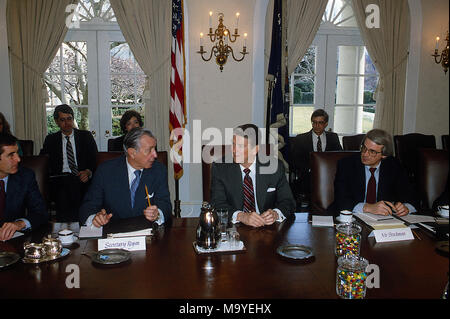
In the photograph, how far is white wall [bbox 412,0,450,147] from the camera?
5.13m

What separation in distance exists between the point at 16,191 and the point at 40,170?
298mm

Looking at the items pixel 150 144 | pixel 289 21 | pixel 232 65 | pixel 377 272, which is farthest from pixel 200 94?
pixel 377 272

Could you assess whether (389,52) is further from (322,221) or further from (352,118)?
(322,221)

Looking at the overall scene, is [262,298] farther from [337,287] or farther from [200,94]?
[200,94]

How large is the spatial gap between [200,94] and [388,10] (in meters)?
2.68

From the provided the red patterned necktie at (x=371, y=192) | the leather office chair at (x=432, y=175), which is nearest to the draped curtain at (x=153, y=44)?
the red patterned necktie at (x=371, y=192)

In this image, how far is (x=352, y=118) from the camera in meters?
5.62

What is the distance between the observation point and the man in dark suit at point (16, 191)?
2.36 metres

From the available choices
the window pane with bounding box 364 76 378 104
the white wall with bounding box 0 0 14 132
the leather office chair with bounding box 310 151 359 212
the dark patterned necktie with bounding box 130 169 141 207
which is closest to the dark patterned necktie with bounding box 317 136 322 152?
the window pane with bounding box 364 76 378 104

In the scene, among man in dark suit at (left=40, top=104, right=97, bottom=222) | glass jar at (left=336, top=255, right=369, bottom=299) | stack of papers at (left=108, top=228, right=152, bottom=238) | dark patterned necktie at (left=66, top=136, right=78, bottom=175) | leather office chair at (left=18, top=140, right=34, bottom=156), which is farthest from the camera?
dark patterned necktie at (left=66, top=136, right=78, bottom=175)

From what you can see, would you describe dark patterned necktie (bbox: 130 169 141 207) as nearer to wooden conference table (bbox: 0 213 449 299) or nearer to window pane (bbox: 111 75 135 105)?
wooden conference table (bbox: 0 213 449 299)

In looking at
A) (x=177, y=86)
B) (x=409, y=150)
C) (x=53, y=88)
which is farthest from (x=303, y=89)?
(x=53, y=88)

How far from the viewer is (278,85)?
15.4 ft

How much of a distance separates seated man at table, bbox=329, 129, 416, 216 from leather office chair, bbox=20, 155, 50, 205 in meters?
1.92
